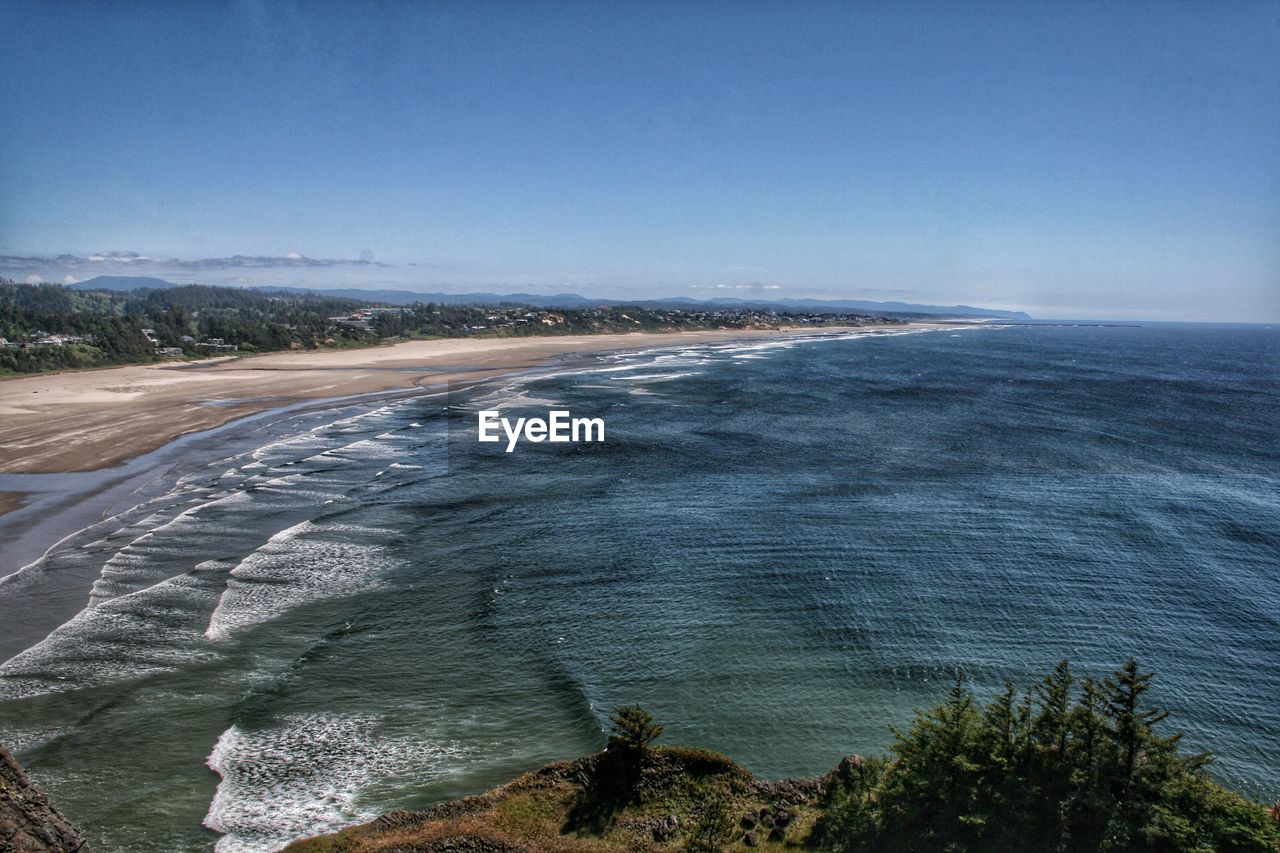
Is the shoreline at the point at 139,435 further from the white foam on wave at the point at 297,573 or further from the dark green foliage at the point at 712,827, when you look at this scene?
the dark green foliage at the point at 712,827

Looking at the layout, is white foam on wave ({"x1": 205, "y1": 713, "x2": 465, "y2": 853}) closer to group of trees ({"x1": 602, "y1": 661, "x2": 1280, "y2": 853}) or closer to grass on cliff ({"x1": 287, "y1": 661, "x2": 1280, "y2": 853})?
grass on cliff ({"x1": 287, "y1": 661, "x2": 1280, "y2": 853})

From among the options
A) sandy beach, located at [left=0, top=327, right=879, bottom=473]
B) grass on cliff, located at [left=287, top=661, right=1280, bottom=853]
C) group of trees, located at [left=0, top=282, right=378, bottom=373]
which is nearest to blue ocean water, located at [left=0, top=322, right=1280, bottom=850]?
grass on cliff, located at [left=287, top=661, right=1280, bottom=853]

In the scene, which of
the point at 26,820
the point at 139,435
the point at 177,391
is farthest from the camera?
the point at 177,391

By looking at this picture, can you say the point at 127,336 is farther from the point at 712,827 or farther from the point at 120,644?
the point at 712,827

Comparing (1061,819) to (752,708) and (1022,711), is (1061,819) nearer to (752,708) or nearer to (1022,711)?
(1022,711)

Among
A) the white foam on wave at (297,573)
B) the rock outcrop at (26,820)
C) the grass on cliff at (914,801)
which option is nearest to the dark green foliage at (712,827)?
the grass on cliff at (914,801)

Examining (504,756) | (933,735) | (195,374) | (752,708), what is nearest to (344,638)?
(504,756)

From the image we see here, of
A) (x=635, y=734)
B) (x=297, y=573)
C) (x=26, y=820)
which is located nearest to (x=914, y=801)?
(x=635, y=734)
